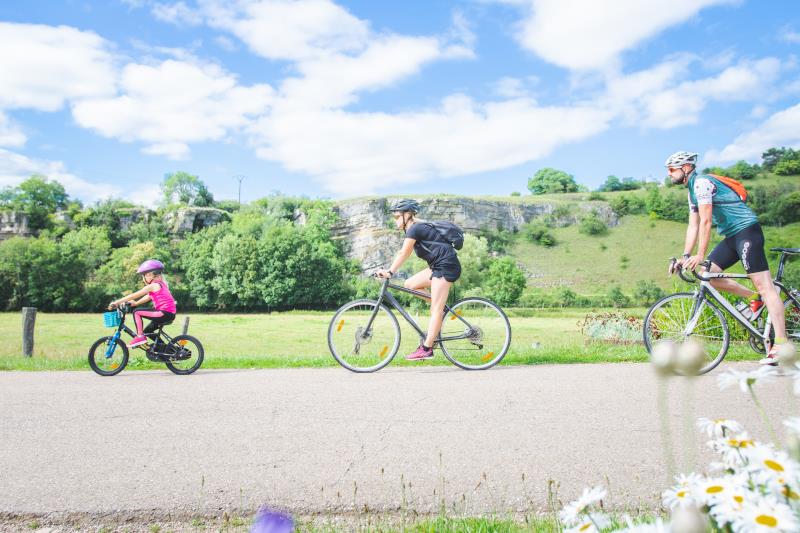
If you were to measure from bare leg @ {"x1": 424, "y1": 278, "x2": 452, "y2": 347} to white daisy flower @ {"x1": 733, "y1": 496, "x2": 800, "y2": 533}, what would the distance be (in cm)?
545

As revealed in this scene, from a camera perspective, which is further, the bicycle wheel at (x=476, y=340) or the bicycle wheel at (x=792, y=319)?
the bicycle wheel at (x=476, y=340)

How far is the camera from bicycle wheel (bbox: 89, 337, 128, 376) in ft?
22.9

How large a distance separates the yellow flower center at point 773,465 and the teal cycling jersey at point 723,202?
5.24m

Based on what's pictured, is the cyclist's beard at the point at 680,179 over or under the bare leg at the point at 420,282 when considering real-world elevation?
over

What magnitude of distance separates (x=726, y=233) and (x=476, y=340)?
2966 millimetres

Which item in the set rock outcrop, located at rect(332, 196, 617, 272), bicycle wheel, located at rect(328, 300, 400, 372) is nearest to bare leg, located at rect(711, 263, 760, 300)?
bicycle wheel, located at rect(328, 300, 400, 372)

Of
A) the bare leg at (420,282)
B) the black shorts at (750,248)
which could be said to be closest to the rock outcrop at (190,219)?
the bare leg at (420,282)

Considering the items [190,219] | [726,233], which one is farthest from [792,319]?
[190,219]

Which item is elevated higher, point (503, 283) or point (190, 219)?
point (190, 219)

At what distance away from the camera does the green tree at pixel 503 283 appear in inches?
2422

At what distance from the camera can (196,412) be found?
4223 mm

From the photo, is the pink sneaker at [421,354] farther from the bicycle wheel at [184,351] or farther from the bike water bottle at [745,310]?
the bike water bottle at [745,310]

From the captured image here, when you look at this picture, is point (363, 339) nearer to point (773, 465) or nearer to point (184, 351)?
point (184, 351)

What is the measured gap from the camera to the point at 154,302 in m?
7.37
